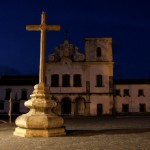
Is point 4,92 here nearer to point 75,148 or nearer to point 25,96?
point 25,96

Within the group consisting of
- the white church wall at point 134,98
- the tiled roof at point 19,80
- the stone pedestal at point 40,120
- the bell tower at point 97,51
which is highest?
the bell tower at point 97,51

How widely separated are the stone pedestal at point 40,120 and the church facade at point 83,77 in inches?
1125

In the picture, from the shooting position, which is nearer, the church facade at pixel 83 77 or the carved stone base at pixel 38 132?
the carved stone base at pixel 38 132

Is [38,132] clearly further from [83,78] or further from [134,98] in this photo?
[134,98]

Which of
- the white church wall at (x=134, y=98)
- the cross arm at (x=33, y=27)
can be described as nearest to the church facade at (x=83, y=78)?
the white church wall at (x=134, y=98)

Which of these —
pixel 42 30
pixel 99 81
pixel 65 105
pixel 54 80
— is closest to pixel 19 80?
pixel 54 80

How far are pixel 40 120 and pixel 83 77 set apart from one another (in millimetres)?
30158

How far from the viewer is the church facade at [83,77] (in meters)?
40.5

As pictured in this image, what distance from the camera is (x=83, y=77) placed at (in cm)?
4112

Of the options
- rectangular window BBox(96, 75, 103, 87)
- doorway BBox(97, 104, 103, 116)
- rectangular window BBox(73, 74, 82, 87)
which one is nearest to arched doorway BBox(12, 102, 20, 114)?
rectangular window BBox(73, 74, 82, 87)

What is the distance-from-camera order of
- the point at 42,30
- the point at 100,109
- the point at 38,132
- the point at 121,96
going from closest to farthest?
the point at 38,132 → the point at 42,30 → the point at 100,109 → the point at 121,96

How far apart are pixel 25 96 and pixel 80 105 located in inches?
364

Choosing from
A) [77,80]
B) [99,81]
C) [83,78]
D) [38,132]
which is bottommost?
[38,132]

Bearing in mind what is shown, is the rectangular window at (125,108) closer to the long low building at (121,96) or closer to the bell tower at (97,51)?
the long low building at (121,96)
